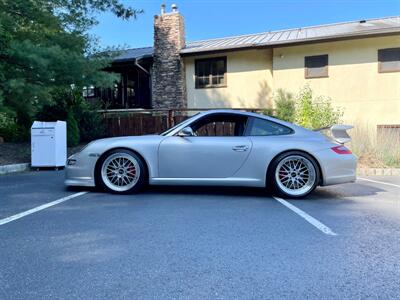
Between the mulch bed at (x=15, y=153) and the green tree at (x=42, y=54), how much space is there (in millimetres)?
963

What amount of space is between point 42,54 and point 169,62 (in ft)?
30.6

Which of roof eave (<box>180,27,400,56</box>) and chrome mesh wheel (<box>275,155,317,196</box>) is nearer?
chrome mesh wheel (<box>275,155,317,196</box>)

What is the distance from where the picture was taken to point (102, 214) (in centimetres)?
409

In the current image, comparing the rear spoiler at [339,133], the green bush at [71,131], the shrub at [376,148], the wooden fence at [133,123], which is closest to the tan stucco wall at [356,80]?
the wooden fence at [133,123]

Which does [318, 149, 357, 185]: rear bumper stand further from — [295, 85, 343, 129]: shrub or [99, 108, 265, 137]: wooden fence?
[99, 108, 265, 137]: wooden fence

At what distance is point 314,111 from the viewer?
13.0 meters

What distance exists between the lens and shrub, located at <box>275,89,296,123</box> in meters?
14.7

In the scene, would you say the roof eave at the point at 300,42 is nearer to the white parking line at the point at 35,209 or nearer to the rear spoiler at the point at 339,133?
the rear spoiler at the point at 339,133

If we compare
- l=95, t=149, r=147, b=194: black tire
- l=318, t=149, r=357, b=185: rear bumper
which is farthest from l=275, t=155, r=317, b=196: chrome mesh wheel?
l=95, t=149, r=147, b=194: black tire

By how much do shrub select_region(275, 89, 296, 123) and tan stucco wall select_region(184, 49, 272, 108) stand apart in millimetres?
1139

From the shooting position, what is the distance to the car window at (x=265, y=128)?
5.35 m

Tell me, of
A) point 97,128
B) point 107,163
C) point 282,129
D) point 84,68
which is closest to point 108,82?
point 84,68

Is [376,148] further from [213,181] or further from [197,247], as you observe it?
[197,247]

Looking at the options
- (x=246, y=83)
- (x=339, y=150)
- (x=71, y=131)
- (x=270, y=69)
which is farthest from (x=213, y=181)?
(x=270, y=69)
